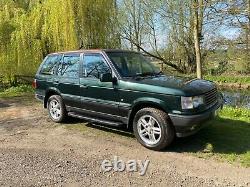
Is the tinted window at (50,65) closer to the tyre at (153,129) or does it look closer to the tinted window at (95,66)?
the tinted window at (95,66)

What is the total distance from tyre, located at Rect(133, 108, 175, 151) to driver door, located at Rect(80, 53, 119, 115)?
0.62 meters

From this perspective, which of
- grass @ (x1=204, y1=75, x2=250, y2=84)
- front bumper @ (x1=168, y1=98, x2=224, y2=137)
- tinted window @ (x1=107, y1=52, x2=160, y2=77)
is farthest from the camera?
grass @ (x1=204, y1=75, x2=250, y2=84)

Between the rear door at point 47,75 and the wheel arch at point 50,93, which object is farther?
the rear door at point 47,75

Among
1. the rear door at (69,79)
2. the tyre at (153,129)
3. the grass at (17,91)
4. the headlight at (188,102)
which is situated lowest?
the tyre at (153,129)

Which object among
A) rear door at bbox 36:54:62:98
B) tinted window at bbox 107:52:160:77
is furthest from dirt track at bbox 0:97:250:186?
tinted window at bbox 107:52:160:77

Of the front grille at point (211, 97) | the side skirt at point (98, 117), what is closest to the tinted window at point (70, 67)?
the side skirt at point (98, 117)

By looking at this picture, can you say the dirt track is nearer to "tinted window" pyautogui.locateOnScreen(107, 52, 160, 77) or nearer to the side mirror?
the side mirror

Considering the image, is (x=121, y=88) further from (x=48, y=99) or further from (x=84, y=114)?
(x=48, y=99)

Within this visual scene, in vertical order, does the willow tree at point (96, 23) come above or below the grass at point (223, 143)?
above

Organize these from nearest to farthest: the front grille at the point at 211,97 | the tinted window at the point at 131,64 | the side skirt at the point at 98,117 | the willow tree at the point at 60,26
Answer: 1. the front grille at the point at 211,97
2. the side skirt at the point at 98,117
3. the tinted window at the point at 131,64
4. the willow tree at the point at 60,26

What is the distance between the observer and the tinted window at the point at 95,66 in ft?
21.3

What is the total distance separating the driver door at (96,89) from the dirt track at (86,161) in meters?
0.65

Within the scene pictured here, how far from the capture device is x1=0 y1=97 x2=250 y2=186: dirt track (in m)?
4.57

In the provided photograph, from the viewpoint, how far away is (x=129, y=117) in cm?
604
